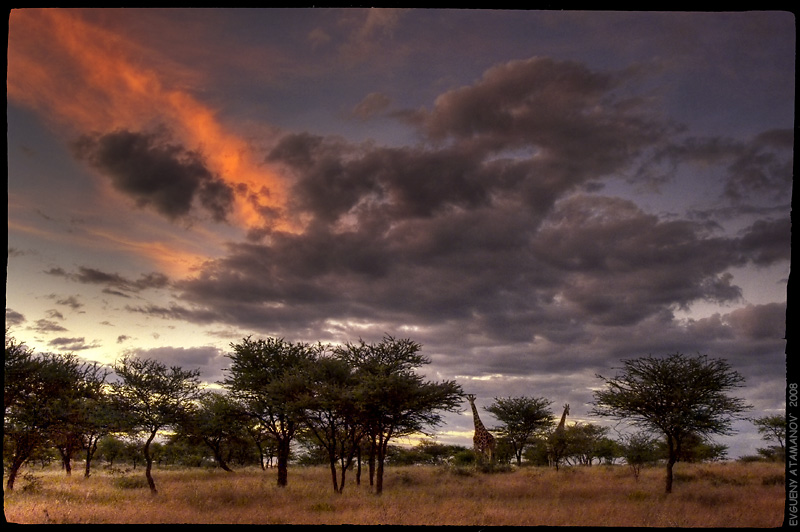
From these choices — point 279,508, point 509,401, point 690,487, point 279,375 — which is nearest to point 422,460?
point 509,401

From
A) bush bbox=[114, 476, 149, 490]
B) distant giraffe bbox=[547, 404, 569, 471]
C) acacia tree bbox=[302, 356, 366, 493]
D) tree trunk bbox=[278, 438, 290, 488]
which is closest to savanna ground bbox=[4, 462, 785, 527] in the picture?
bush bbox=[114, 476, 149, 490]

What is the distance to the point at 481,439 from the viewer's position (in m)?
49.9

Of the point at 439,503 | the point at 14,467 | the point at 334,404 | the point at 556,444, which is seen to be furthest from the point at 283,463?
the point at 556,444

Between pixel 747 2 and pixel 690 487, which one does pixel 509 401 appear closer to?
pixel 690 487

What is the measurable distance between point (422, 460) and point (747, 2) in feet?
200

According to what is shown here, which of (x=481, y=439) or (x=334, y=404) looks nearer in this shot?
(x=334, y=404)

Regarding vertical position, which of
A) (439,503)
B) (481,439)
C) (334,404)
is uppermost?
(334,404)

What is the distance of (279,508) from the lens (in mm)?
19391

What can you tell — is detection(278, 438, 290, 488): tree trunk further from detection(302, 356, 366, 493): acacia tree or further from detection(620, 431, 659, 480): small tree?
detection(620, 431, 659, 480): small tree

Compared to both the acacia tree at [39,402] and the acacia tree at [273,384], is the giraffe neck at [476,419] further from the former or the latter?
the acacia tree at [39,402]

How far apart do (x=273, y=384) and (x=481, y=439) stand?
27.7 metres

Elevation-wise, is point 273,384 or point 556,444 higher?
point 273,384

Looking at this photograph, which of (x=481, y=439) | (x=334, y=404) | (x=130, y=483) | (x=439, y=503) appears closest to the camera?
(x=439, y=503)

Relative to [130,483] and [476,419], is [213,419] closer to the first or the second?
[130,483]
